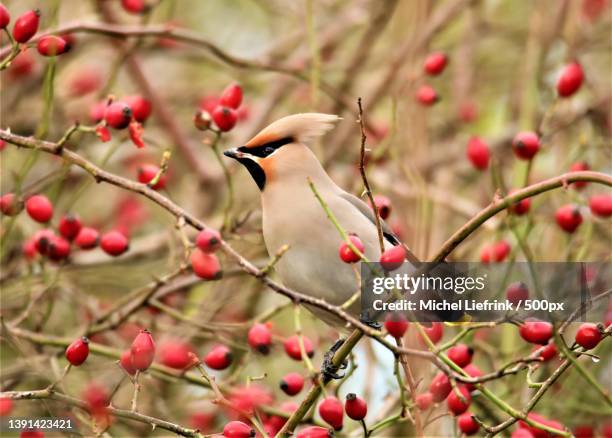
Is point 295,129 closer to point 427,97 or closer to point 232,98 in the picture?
point 232,98

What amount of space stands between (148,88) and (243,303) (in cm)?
112

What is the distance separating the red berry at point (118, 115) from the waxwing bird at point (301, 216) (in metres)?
0.41

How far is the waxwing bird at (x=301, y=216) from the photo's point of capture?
2.99 metres

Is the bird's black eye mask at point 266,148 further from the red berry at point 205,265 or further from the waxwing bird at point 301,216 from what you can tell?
the red berry at point 205,265

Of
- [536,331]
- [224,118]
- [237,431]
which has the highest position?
[224,118]

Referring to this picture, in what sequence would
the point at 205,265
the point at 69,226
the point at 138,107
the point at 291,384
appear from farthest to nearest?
the point at 69,226 < the point at 138,107 < the point at 291,384 < the point at 205,265

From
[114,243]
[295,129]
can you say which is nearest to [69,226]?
[114,243]

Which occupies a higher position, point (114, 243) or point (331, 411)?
point (114, 243)

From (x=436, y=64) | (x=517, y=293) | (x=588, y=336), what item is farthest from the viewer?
(x=436, y=64)

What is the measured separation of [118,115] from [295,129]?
63 centimetres

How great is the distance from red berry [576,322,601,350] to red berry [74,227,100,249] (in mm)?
1599

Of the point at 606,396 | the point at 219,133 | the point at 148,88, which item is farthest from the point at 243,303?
the point at 606,396

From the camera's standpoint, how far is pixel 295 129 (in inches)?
120

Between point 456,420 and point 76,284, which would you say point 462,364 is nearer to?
point 456,420
